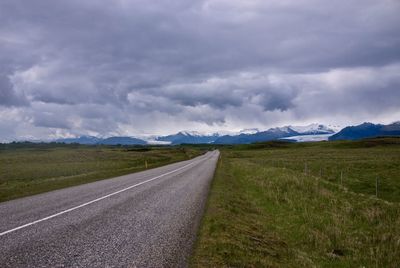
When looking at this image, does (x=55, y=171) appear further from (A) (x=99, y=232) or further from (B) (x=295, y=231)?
(B) (x=295, y=231)

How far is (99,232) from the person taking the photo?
9.85 metres

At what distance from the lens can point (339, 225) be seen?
12492 mm

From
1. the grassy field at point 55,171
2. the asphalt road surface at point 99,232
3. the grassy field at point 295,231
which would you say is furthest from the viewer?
the grassy field at point 55,171

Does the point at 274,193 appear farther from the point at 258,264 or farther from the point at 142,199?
the point at 258,264

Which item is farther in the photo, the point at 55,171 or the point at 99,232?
the point at 55,171

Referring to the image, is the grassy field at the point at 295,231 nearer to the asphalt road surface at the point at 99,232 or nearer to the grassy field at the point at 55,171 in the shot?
the asphalt road surface at the point at 99,232

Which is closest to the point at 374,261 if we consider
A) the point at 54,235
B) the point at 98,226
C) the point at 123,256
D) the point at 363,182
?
the point at 123,256

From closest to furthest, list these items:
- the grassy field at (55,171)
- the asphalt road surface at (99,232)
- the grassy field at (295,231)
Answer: the asphalt road surface at (99,232), the grassy field at (295,231), the grassy field at (55,171)

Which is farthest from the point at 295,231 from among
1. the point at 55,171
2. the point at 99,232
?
the point at 55,171

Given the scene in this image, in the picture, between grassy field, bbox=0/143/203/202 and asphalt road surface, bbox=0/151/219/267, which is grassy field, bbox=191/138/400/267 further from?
grassy field, bbox=0/143/203/202

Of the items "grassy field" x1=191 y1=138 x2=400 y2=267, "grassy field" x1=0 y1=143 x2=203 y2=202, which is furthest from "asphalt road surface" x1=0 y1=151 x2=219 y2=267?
"grassy field" x1=0 y1=143 x2=203 y2=202

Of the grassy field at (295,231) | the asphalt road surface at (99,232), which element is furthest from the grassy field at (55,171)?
the grassy field at (295,231)

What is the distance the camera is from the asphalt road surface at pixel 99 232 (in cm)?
754

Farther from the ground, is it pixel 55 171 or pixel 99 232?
pixel 99 232
